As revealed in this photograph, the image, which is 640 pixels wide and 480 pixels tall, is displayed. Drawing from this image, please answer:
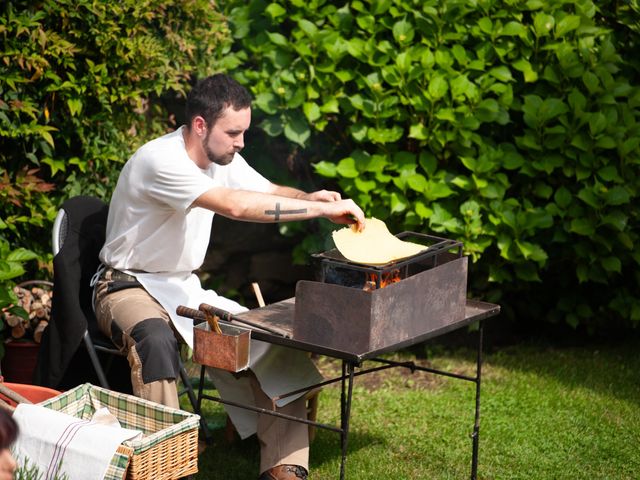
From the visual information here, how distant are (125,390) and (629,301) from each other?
9.81ft

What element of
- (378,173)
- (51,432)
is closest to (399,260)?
(51,432)

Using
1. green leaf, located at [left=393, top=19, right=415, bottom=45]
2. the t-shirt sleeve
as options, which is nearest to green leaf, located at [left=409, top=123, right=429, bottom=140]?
green leaf, located at [left=393, top=19, right=415, bottom=45]

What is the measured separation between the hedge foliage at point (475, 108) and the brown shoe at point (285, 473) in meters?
1.81

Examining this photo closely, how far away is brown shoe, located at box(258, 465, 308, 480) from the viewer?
4.11m

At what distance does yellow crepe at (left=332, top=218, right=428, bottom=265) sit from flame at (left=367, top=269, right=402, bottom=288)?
0.06 meters

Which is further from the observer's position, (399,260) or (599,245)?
(599,245)

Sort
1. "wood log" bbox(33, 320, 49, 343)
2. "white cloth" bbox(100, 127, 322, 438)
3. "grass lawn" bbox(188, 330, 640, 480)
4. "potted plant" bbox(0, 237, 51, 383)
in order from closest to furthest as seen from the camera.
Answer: "white cloth" bbox(100, 127, 322, 438), "grass lawn" bbox(188, 330, 640, 480), "potted plant" bbox(0, 237, 51, 383), "wood log" bbox(33, 320, 49, 343)

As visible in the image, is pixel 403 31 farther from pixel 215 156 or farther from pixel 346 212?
pixel 346 212

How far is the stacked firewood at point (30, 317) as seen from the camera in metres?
4.85

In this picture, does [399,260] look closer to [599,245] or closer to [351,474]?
[351,474]

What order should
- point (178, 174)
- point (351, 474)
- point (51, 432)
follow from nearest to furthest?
1. point (51, 432)
2. point (178, 174)
3. point (351, 474)

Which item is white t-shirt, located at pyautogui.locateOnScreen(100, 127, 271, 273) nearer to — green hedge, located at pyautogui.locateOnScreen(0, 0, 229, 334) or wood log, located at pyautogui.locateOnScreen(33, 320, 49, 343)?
green hedge, located at pyautogui.locateOnScreen(0, 0, 229, 334)

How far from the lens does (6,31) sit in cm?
471

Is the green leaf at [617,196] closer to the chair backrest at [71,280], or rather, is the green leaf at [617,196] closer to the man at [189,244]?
the man at [189,244]
